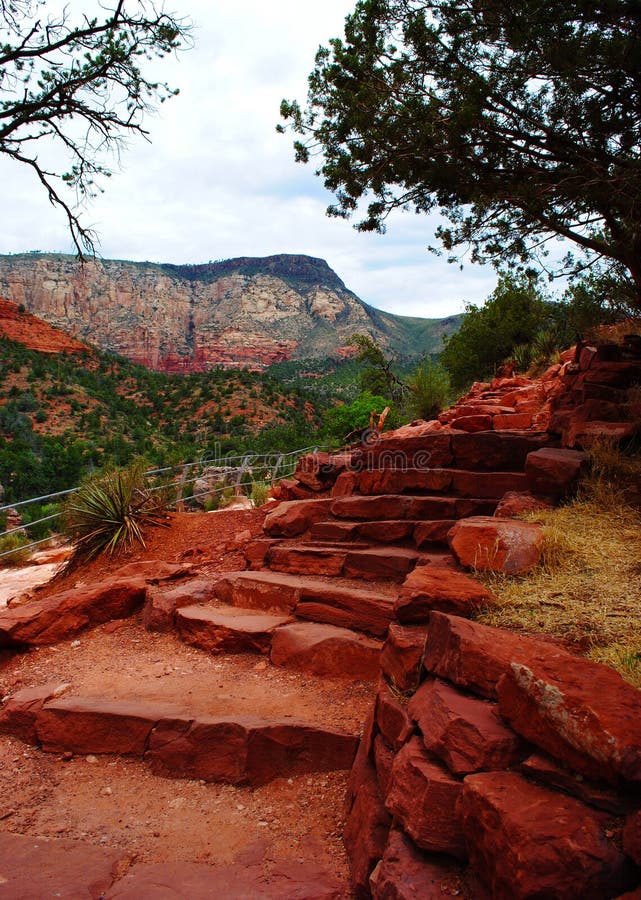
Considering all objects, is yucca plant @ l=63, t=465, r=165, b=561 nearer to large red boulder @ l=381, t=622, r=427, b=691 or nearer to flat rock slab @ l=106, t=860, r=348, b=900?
large red boulder @ l=381, t=622, r=427, b=691

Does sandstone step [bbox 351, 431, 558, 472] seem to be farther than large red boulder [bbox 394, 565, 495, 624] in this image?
Yes

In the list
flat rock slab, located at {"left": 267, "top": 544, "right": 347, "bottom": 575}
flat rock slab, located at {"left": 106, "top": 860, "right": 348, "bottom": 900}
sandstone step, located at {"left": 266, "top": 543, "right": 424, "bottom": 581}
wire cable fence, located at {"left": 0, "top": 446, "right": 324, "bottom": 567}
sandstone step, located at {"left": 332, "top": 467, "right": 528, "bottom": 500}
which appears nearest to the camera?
flat rock slab, located at {"left": 106, "top": 860, "right": 348, "bottom": 900}

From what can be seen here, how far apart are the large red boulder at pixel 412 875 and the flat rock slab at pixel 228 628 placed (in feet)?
9.52

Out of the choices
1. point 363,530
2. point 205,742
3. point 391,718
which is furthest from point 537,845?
point 363,530

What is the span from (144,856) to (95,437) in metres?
27.1

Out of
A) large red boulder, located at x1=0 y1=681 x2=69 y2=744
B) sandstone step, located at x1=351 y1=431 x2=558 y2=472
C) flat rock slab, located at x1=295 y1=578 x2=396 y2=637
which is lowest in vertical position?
large red boulder, located at x1=0 y1=681 x2=69 y2=744

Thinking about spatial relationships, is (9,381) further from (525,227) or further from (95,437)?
(525,227)

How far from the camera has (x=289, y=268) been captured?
3568 inches

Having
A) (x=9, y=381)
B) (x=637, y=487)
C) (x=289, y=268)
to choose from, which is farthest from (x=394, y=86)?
(x=289, y=268)

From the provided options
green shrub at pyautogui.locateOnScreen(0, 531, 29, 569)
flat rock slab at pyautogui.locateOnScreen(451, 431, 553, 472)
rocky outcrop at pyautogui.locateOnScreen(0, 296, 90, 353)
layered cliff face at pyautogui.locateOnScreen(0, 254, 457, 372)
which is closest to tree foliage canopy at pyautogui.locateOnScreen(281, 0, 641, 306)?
flat rock slab at pyautogui.locateOnScreen(451, 431, 553, 472)

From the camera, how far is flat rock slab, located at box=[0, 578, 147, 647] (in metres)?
5.65

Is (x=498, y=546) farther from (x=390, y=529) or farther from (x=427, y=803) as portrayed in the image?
(x=390, y=529)

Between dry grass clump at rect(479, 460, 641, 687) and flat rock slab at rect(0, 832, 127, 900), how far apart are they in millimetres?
2215

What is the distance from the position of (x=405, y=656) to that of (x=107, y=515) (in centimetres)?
659
